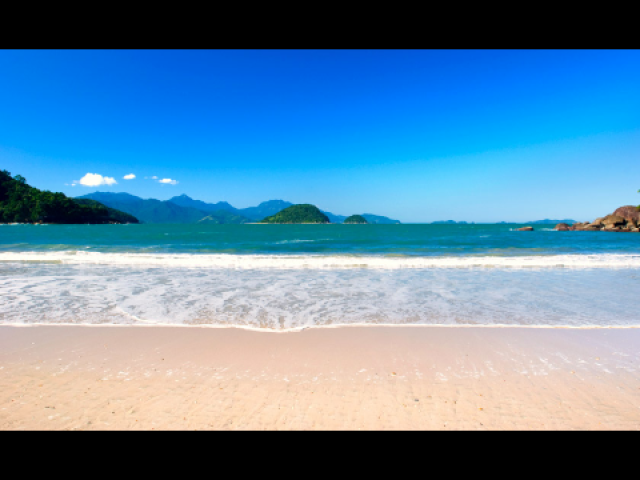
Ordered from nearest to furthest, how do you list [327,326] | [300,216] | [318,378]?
[318,378]
[327,326]
[300,216]

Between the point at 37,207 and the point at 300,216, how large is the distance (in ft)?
419

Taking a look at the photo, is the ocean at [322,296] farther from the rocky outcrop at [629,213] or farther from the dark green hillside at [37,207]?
the dark green hillside at [37,207]

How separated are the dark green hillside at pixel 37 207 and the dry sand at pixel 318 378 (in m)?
135

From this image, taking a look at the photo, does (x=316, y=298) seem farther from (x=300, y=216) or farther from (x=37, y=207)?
A: (x=300, y=216)

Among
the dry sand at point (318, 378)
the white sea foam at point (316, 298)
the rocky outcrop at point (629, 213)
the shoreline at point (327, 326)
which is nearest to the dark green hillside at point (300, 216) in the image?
the rocky outcrop at point (629, 213)

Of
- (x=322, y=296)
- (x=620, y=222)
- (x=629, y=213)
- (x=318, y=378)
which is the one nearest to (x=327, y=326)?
(x=318, y=378)

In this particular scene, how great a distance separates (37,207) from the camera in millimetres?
100688

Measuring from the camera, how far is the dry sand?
113 inches

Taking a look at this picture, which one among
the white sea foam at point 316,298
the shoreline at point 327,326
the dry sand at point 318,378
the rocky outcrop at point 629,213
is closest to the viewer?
the dry sand at point 318,378

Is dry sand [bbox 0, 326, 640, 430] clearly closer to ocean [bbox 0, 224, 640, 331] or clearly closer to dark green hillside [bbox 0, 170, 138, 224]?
ocean [bbox 0, 224, 640, 331]

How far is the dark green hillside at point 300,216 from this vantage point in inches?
7347

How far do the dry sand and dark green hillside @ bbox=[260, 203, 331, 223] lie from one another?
179m

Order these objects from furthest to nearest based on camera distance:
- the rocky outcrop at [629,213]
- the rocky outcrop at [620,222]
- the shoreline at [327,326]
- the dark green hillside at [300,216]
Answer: the dark green hillside at [300,216] < the rocky outcrop at [629,213] < the rocky outcrop at [620,222] < the shoreline at [327,326]
